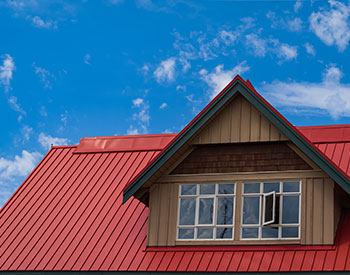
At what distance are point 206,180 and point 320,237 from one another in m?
3.85

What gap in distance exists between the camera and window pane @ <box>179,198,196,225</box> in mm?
21469

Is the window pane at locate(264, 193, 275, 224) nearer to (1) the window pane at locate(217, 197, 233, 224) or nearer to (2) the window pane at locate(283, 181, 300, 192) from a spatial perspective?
(2) the window pane at locate(283, 181, 300, 192)

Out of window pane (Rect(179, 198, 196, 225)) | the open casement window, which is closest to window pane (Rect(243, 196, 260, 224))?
the open casement window

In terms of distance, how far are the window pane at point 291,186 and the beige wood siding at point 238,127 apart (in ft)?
4.48

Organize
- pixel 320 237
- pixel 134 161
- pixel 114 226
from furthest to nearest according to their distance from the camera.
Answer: pixel 134 161 → pixel 114 226 → pixel 320 237

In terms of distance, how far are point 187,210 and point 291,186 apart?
3.21m

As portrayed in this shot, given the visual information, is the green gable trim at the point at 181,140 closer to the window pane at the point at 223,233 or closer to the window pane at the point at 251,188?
the window pane at the point at 251,188

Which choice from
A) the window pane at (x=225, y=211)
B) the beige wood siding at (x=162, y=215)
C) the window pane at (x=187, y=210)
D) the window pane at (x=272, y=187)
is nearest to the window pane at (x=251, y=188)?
the window pane at (x=272, y=187)

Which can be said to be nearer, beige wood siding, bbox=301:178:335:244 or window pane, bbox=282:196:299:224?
beige wood siding, bbox=301:178:335:244

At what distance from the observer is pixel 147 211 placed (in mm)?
23469

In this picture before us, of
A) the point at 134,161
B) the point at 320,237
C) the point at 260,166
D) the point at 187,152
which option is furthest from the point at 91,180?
the point at 320,237

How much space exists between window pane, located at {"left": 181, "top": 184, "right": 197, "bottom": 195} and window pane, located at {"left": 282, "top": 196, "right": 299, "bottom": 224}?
9.18 feet

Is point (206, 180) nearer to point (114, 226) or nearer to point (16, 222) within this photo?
point (114, 226)

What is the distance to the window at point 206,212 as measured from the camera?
2103 cm
